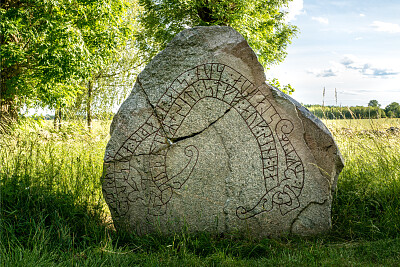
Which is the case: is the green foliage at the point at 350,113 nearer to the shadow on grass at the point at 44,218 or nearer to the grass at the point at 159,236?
the grass at the point at 159,236

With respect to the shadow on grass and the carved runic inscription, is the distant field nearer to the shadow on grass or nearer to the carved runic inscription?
the carved runic inscription

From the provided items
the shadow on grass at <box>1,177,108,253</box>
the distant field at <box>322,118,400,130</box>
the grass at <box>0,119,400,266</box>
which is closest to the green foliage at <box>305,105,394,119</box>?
the distant field at <box>322,118,400,130</box>

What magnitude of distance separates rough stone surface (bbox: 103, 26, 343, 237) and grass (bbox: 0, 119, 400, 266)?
245mm

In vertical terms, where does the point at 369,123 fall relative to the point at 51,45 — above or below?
below

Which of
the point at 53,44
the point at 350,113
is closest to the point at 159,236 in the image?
the point at 350,113

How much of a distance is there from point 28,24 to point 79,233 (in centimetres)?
771

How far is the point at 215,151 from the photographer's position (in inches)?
151

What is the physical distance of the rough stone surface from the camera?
3.79 m

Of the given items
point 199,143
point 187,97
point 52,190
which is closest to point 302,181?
point 199,143

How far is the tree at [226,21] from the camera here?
12477mm

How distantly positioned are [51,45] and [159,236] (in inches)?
293

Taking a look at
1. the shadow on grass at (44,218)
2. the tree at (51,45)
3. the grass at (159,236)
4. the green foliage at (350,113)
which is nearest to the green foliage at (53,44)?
the tree at (51,45)

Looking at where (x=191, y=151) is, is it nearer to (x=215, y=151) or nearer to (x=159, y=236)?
(x=215, y=151)

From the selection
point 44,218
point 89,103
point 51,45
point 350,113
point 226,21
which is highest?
point 226,21
